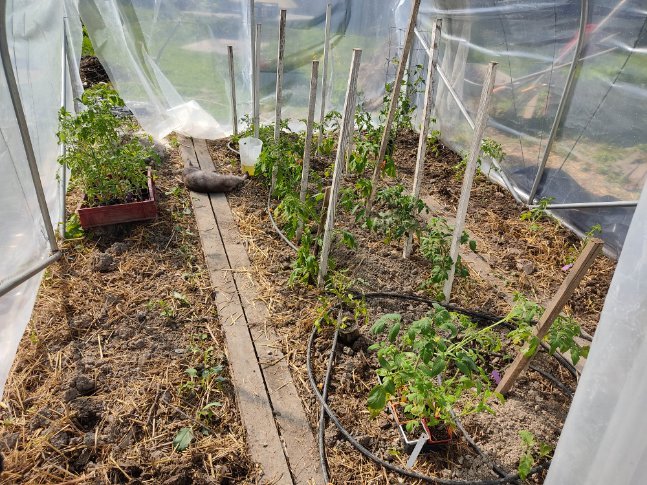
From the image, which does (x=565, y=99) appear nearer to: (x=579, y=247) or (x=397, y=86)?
(x=579, y=247)

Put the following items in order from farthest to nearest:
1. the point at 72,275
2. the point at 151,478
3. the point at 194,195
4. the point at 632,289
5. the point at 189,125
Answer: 1. the point at 189,125
2. the point at 194,195
3. the point at 72,275
4. the point at 151,478
5. the point at 632,289

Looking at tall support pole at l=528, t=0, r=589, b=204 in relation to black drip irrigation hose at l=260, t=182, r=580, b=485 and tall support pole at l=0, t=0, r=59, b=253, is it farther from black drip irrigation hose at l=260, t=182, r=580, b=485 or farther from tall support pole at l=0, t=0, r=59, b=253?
tall support pole at l=0, t=0, r=59, b=253

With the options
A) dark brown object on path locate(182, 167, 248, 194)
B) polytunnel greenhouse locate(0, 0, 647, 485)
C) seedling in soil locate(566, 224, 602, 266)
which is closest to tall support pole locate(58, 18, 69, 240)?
polytunnel greenhouse locate(0, 0, 647, 485)

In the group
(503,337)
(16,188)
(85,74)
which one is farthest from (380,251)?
(85,74)

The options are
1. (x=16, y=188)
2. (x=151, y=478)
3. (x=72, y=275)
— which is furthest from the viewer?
(x=72, y=275)

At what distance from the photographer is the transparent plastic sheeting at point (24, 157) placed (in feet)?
8.02

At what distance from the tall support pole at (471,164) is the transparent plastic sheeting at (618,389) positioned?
58.4 inches

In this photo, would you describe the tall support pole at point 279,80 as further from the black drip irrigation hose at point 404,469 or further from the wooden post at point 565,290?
the wooden post at point 565,290

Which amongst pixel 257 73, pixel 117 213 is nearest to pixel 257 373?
Answer: pixel 117 213

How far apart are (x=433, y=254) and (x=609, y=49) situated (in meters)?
2.39

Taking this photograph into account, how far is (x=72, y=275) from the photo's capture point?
3.14 metres

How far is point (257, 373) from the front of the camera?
258cm

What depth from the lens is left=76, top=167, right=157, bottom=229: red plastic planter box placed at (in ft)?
11.3

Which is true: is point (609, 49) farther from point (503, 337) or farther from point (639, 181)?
point (503, 337)
